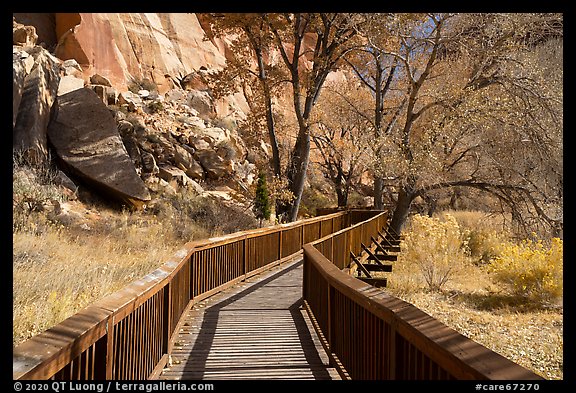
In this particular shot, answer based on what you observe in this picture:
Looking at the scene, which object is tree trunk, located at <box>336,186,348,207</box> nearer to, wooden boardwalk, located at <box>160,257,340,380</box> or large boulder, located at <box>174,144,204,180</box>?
large boulder, located at <box>174,144,204,180</box>

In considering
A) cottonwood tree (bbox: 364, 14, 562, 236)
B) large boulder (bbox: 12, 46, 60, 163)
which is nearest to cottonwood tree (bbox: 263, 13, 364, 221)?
cottonwood tree (bbox: 364, 14, 562, 236)

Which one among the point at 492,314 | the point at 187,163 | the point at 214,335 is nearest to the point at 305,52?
the point at 187,163

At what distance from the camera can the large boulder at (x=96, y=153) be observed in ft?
74.0

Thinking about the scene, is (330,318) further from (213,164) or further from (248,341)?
(213,164)

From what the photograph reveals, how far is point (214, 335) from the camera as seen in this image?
8.05 metres

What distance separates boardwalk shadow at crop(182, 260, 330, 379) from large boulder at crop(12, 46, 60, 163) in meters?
13.5

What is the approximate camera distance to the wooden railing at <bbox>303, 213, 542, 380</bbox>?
2.75 metres

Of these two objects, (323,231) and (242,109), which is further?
(242,109)

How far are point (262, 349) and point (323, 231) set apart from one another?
13091 mm

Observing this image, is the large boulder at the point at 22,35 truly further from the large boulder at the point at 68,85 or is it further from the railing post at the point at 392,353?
the railing post at the point at 392,353
